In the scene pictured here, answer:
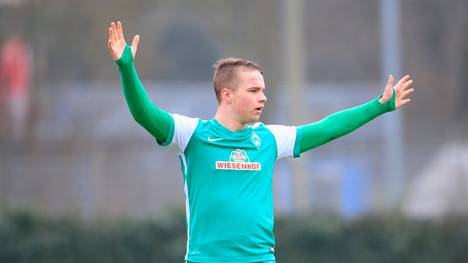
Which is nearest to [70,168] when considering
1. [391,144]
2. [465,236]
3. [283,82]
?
[283,82]

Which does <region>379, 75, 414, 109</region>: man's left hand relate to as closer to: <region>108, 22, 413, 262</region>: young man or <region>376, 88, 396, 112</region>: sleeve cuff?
<region>376, 88, 396, 112</region>: sleeve cuff

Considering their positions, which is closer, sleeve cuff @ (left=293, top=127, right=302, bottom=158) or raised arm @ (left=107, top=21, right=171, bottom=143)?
raised arm @ (left=107, top=21, right=171, bottom=143)

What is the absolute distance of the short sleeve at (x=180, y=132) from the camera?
5.98m

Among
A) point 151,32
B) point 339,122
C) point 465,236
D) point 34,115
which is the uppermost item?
point 151,32

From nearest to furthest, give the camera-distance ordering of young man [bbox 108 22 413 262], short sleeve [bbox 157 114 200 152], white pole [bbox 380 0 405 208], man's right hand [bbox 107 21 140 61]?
1. man's right hand [bbox 107 21 140 61]
2. young man [bbox 108 22 413 262]
3. short sleeve [bbox 157 114 200 152]
4. white pole [bbox 380 0 405 208]

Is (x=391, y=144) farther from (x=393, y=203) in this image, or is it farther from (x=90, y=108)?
(x=90, y=108)

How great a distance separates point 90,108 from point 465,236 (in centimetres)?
555

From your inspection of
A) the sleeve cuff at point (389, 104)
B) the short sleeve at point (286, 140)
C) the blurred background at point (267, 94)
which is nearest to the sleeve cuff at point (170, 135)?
the short sleeve at point (286, 140)

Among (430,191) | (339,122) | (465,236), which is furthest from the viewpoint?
(430,191)

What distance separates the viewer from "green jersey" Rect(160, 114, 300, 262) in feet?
19.4

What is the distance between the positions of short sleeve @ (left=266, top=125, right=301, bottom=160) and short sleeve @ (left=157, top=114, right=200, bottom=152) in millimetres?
563

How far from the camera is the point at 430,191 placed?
13898mm

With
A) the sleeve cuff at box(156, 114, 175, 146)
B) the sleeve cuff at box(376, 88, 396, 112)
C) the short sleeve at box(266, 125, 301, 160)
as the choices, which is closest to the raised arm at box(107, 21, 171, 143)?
the sleeve cuff at box(156, 114, 175, 146)

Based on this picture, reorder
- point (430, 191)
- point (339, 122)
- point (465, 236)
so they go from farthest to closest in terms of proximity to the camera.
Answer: point (430, 191), point (465, 236), point (339, 122)
